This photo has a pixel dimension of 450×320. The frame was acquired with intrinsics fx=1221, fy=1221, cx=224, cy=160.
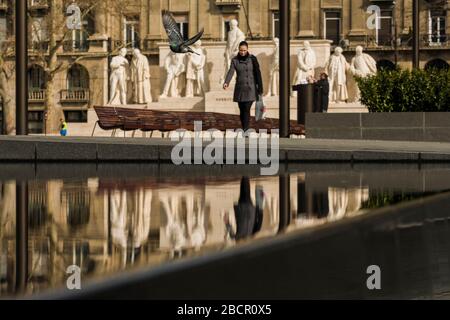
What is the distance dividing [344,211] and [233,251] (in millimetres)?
2759

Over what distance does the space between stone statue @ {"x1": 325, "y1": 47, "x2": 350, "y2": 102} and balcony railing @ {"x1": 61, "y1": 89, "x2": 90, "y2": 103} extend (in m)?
25.5

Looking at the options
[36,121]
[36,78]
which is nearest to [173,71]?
[36,121]

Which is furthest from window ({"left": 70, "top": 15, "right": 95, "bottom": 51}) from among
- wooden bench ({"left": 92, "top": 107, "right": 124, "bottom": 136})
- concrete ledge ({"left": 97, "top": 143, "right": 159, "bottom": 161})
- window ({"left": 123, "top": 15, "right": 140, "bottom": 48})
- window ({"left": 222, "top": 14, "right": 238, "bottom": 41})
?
concrete ledge ({"left": 97, "top": 143, "right": 159, "bottom": 161})

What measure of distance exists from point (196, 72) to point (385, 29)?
24994 mm

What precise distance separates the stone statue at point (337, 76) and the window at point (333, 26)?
21.4m

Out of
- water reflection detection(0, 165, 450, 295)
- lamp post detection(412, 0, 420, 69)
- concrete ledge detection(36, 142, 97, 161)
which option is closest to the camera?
water reflection detection(0, 165, 450, 295)

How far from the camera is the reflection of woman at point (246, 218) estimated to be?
584cm

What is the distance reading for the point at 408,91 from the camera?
20.8 meters

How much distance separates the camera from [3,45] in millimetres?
63781

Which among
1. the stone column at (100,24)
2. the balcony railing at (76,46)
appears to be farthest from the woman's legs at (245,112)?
the balcony railing at (76,46)

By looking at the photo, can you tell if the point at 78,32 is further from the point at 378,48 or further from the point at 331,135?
the point at 331,135

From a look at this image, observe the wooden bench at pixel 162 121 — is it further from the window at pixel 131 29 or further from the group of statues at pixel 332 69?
the window at pixel 131 29

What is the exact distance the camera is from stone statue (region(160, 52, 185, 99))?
164 ft

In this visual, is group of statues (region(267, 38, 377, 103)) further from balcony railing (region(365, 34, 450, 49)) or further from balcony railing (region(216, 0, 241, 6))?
balcony railing (region(216, 0, 241, 6))
